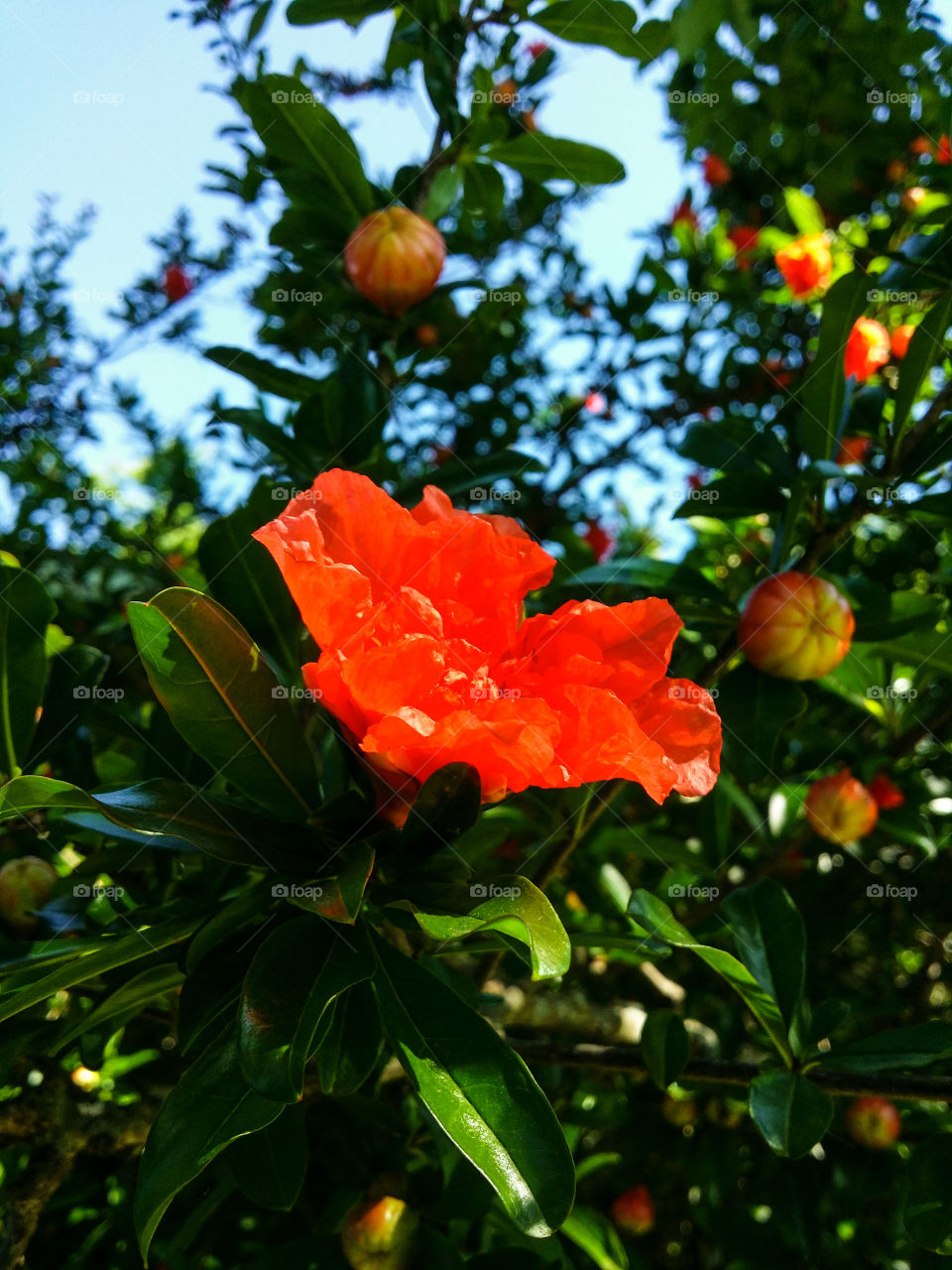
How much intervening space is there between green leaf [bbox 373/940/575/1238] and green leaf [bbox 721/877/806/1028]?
44 cm

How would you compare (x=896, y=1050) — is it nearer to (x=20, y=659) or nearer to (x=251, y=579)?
(x=251, y=579)

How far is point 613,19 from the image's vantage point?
1.35 m

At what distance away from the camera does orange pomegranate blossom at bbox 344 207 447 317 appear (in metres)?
1.22

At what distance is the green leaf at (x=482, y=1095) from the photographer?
665mm

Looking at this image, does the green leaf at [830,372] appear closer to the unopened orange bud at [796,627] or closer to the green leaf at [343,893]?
the unopened orange bud at [796,627]

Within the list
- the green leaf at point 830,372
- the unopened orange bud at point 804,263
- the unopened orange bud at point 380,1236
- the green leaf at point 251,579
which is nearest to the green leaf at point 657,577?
the green leaf at point 830,372

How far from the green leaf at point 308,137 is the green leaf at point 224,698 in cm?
80

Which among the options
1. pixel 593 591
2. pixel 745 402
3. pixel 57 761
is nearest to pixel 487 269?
pixel 745 402

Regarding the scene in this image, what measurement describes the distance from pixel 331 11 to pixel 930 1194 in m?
1.75

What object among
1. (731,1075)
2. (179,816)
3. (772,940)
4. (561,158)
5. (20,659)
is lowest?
(731,1075)

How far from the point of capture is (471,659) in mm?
801

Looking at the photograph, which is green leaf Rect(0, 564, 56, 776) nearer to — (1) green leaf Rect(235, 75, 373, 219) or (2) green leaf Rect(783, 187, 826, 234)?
(1) green leaf Rect(235, 75, 373, 219)

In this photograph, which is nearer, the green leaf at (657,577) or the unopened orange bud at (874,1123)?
the green leaf at (657,577)

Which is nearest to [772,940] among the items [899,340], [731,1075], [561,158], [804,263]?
[731,1075]
